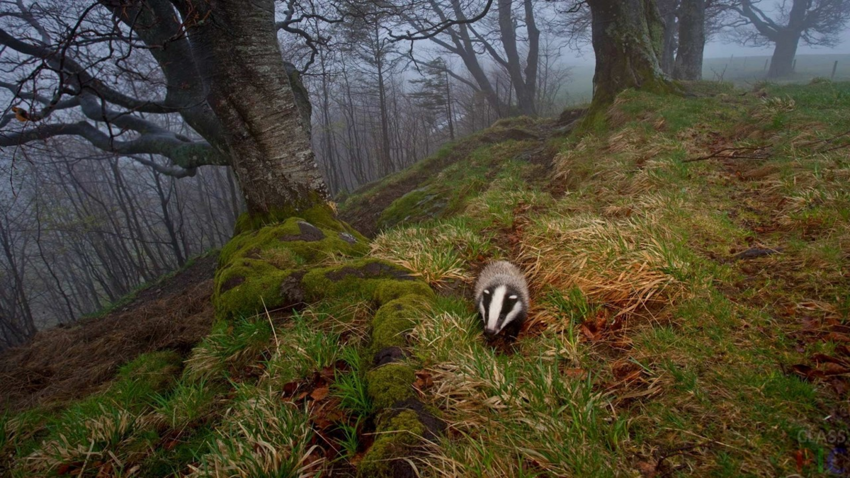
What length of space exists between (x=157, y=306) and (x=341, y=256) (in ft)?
17.6

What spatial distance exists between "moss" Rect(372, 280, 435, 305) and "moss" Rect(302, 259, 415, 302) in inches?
2.5

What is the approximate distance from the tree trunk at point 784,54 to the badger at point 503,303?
4219cm

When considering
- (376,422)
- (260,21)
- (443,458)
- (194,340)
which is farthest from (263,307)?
(260,21)

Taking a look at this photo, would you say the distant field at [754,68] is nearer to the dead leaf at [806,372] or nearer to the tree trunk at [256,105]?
the tree trunk at [256,105]

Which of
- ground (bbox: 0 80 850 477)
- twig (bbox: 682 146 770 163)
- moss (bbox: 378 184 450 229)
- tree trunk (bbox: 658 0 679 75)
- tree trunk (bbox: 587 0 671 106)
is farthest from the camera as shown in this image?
tree trunk (bbox: 658 0 679 75)

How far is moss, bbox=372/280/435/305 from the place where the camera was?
2875 millimetres

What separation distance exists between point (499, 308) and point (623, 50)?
812 cm

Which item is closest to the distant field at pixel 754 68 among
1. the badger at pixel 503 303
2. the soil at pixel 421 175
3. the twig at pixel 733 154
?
the soil at pixel 421 175

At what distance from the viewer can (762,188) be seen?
3840 mm

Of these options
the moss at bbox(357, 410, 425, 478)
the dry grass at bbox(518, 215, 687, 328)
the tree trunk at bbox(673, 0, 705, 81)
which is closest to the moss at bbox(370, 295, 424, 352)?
the moss at bbox(357, 410, 425, 478)

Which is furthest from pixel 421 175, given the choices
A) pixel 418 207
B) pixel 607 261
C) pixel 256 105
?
pixel 607 261

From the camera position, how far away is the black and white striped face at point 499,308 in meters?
2.45

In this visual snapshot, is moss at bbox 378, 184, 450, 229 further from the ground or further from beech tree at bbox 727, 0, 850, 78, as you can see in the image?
beech tree at bbox 727, 0, 850, 78

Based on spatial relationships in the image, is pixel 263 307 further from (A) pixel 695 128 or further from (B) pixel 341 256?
(A) pixel 695 128
